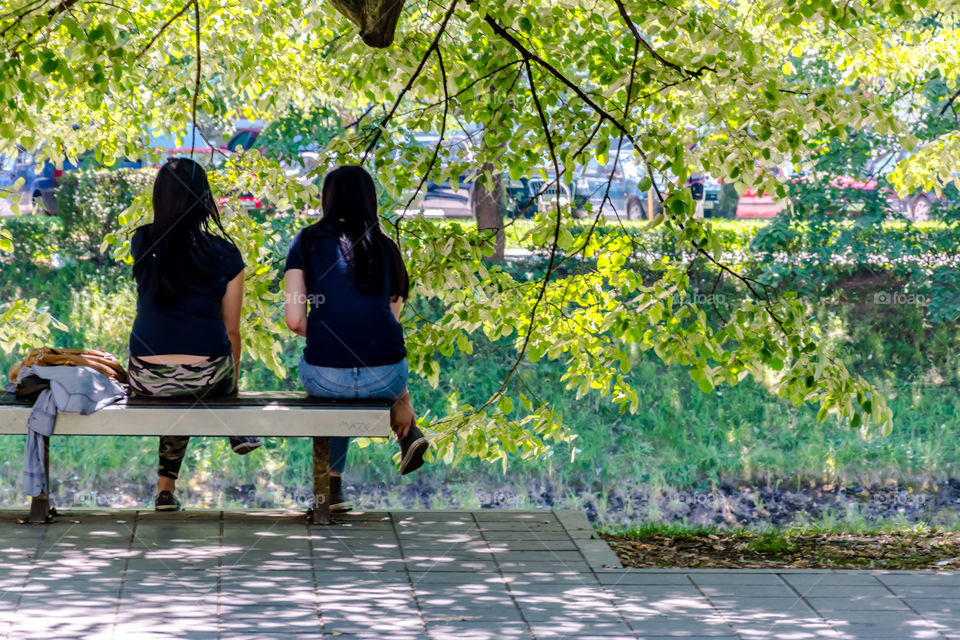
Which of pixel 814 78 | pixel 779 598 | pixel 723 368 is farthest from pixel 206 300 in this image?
pixel 814 78

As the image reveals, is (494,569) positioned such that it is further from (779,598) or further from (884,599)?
(884,599)

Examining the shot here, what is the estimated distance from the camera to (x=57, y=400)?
19.4 feet

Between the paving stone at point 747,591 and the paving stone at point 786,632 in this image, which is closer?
the paving stone at point 786,632

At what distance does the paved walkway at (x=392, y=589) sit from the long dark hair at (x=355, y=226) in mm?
1263

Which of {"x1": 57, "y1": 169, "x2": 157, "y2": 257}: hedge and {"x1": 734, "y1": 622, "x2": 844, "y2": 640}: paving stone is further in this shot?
{"x1": 57, "y1": 169, "x2": 157, "y2": 257}: hedge

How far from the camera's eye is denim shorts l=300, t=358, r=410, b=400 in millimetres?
6219

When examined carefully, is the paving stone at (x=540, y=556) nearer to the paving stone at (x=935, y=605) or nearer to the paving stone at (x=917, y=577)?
the paving stone at (x=917, y=577)

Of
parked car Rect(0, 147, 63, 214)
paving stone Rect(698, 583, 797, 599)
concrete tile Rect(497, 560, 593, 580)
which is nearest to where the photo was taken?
paving stone Rect(698, 583, 797, 599)

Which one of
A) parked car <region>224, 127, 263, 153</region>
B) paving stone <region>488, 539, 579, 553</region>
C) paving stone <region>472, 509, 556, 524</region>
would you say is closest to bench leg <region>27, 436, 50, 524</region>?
paving stone <region>488, 539, 579, 553</region>

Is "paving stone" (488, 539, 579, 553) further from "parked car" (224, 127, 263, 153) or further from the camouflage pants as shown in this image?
"parked car" (224, 127, 263, 153)

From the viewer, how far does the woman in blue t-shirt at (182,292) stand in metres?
6.08

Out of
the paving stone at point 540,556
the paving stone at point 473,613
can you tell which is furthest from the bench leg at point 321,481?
the paving stone at point 473,613

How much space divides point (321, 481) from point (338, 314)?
0.85 m

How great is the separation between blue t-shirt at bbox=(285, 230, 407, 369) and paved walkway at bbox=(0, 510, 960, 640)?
86cm
